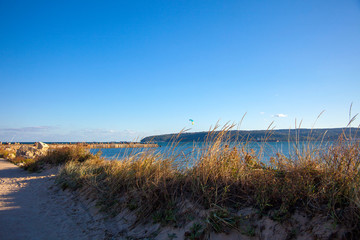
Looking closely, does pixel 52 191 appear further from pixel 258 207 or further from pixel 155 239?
pixel 258 207

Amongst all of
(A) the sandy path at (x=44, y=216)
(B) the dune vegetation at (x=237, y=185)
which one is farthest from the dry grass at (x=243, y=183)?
(A) the sandy path at (x=44, y=216)

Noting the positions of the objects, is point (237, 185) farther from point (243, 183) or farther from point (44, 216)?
point (44, 216)

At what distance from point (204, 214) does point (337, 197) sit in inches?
67.0

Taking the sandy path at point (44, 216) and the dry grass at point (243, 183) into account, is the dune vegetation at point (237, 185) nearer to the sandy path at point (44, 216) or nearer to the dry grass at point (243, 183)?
the dry grass at point (243, 183)

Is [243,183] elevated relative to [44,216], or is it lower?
elevated

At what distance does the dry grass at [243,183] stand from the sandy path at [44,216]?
1.92ft

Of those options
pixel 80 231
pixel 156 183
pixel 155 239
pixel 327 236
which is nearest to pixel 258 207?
pixel 327 236

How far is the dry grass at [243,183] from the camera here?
2711 millimetres

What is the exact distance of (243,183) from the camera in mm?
3451

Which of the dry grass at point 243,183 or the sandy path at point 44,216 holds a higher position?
the dry grass at point 243,183

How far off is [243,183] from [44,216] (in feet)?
14.0

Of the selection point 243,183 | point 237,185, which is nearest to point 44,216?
point 237,185

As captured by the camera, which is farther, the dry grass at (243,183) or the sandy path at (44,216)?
the sandy path at (44,216)

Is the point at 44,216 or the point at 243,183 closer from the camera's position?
the point at 243,183
